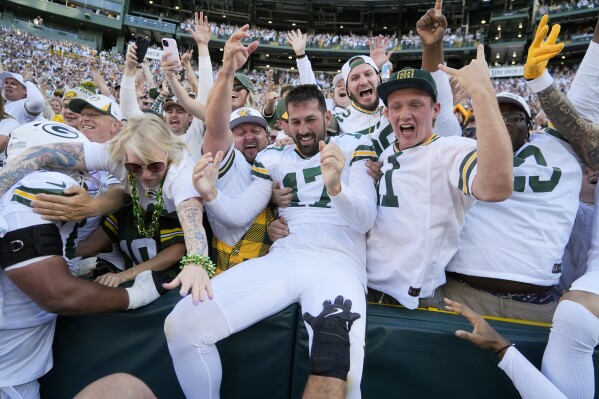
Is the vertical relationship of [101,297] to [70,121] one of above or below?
below

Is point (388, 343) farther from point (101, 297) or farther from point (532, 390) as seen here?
point (101, 297)

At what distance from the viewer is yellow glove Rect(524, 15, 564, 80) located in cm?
224

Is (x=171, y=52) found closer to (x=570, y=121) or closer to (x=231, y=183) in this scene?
(x=231, y=183)

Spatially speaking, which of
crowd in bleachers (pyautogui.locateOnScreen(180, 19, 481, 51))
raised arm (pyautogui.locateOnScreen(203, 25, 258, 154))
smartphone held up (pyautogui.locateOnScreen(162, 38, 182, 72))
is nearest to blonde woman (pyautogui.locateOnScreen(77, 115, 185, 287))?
raised arm (pyautogui.locateOnScreen(203, 25, 258, 154))

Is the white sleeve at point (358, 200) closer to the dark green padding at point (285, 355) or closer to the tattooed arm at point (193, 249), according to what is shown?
the dark green padding at point (285, 355)

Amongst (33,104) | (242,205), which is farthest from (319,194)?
(33,104)

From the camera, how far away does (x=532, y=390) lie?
1.81m

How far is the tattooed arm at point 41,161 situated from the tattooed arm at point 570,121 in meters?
3.09

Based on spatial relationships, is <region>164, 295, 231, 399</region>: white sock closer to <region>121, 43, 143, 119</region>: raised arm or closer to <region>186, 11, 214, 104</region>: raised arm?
<region>186, 11, 214, 104</region>: raised arm

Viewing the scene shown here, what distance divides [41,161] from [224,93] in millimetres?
1219

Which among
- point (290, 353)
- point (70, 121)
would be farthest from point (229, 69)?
point (70, 121)

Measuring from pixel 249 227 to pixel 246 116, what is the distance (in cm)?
122

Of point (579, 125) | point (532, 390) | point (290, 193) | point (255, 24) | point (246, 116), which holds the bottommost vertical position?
point (532, 390)

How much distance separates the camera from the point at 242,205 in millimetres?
2697
